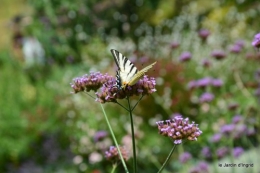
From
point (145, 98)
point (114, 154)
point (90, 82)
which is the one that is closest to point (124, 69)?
point (90, 82)

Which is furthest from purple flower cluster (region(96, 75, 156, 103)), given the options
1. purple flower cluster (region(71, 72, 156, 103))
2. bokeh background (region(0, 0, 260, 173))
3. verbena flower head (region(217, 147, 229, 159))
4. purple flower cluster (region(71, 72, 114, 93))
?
verbena flower head (region(217, 147, 229, 159))

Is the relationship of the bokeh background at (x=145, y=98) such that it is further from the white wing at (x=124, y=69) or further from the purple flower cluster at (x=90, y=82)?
the white wing at (x=124, y=69)

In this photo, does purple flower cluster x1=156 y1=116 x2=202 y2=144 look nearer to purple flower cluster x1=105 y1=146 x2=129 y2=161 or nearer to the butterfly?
the butterfly

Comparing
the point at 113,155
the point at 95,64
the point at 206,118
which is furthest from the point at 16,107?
the point at 113,155

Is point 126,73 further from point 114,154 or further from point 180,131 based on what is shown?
point 114,154

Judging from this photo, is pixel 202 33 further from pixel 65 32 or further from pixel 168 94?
pixel 65 32
